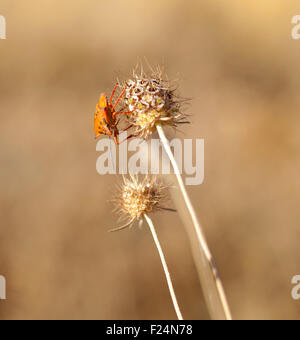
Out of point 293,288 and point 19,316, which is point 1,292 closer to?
point 19,316

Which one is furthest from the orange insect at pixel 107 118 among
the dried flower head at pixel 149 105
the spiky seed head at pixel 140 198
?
the spiky seed head at pixel 140 198

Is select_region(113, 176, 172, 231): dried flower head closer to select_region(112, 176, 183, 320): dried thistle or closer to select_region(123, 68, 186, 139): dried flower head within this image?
select_region(112, 176, 183, 320): dried thistle

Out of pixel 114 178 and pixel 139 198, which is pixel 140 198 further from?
pixel 114 178

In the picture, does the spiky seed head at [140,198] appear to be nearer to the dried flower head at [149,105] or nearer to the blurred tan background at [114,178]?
the dried flower head at [149,105]

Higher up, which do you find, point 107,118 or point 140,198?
point 107,118

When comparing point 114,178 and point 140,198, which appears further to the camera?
point 114,178

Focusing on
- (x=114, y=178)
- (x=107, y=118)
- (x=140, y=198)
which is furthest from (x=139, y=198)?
(x=114, y=178)

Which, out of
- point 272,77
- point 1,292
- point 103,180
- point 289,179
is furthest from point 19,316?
point 272,77

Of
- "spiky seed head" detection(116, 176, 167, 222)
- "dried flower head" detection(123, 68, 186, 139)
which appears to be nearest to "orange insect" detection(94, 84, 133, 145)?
"dried flower head" detection(123, 68, 186, 139)
